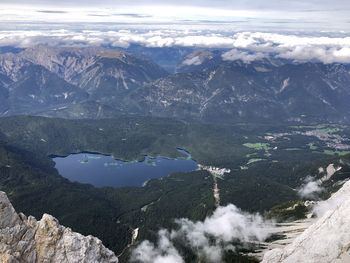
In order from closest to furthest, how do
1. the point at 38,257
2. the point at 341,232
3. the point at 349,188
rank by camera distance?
the point at 38,257
the point at 341,232
the point at 349,188

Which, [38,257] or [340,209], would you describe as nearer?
[38,257]

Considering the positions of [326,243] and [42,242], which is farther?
[326,243]

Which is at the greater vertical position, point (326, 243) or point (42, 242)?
point (42, 242)

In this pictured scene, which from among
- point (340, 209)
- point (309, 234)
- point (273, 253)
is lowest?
point (273, 253)

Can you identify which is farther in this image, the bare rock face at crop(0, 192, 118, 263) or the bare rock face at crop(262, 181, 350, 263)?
the bare rock face at crop(262, 181, 350, 263)

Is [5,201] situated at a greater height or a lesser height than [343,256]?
greater

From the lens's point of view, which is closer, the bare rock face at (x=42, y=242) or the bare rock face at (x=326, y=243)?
the bare rock face at (x=42, y=242)

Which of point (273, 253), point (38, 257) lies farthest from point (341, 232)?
point (38, 257)

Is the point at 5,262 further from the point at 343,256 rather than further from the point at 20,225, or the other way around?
the point at 343,256
